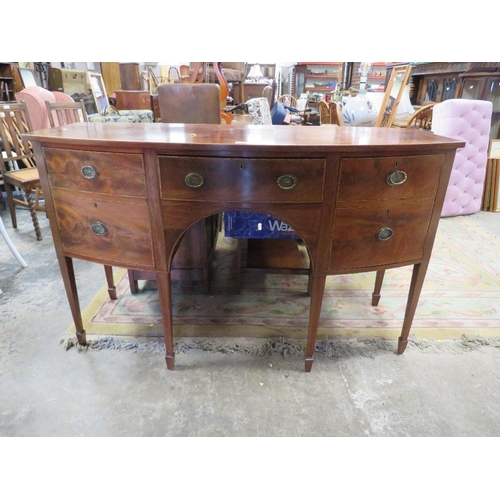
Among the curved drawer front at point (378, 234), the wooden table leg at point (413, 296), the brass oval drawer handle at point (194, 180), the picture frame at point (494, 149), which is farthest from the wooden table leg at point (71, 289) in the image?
the picture frame at point (494, 149)

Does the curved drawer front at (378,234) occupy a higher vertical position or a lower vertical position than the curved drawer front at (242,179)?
lower

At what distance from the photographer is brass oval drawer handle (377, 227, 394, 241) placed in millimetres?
1175

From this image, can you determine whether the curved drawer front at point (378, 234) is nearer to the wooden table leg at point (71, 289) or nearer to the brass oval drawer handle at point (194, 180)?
the brass oval drawer handle at point (194, 180)

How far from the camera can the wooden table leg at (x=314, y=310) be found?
125cm

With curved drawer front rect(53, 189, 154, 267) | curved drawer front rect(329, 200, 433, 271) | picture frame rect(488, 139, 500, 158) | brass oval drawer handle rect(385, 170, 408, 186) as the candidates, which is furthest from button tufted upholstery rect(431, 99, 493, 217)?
curved drawer front rect(53, 189, 154, 267)

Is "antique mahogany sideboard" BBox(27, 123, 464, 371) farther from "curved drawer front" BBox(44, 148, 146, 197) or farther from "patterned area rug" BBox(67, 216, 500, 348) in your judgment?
"patterned area rug" BBox(67, 216, 500, 348)

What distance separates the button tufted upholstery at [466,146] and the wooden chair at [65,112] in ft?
9.85

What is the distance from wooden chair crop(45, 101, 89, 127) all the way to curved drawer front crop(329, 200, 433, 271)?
242 cm

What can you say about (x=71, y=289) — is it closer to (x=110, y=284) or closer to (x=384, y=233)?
(x=110, y=284)

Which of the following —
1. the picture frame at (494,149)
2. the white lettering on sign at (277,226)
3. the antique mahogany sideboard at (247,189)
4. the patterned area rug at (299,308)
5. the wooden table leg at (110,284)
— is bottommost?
the patterned area rug at (299,308)

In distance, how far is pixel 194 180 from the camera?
1074 mm

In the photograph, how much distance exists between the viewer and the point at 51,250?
2.40 metres

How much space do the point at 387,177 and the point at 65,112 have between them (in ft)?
8.96

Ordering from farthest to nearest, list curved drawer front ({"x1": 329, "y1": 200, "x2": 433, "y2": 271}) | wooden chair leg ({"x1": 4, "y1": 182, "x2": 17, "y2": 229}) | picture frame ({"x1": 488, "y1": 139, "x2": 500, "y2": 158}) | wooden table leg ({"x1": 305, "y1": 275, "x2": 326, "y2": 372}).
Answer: picture frame ({"x1": 488, "y1": 139, "x2": 500, "y2": 158})
wooden chair leg ({"x1": 4, "y1": 182, "x2": 17, "y2": 229})
wooden table leg ({"x1": 305, "y1": 275, "x2": 326, "y2": 372})
curved drawer front ({"x1": 329, "y1": 200, "x2": 433, "y2": 271})
